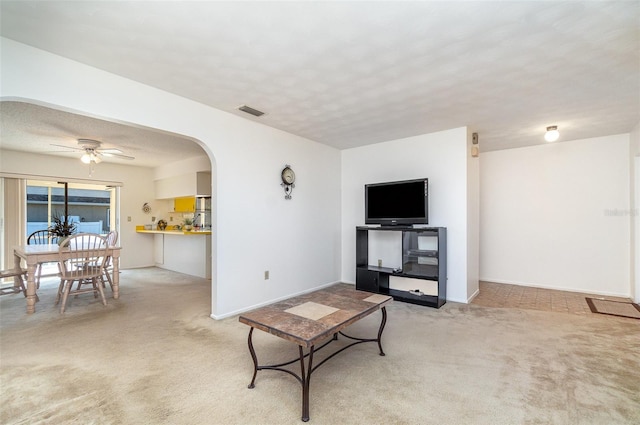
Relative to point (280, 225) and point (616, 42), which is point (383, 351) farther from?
point (616, 42)

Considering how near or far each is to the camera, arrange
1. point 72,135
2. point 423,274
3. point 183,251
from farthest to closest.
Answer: point 183,251, point 72,135, point 423,274

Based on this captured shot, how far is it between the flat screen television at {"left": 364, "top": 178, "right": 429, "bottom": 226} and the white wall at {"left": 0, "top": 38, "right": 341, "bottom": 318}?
870mm

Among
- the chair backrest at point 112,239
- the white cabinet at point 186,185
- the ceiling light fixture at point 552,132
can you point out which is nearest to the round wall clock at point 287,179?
the white cabinet at point 186,185

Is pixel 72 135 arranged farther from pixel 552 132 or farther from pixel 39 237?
pixel 552 132

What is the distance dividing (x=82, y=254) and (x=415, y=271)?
15.1ft

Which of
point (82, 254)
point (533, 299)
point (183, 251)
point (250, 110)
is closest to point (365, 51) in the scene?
point (250, 110)

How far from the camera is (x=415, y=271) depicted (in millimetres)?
4188

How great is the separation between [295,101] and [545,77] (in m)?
2.33

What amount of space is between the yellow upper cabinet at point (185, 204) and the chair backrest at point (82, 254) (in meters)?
2.30

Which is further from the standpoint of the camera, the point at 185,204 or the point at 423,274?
the point at 185,204

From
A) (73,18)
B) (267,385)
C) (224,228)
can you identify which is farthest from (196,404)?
(73,18)

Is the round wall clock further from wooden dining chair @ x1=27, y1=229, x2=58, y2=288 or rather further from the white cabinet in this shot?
wooden dining chair @ x1=27, y1=229, x2=58, y2=288

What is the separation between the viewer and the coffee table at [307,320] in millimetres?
1743

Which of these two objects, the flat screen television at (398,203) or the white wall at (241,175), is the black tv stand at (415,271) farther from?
the white wall at (241,175)
